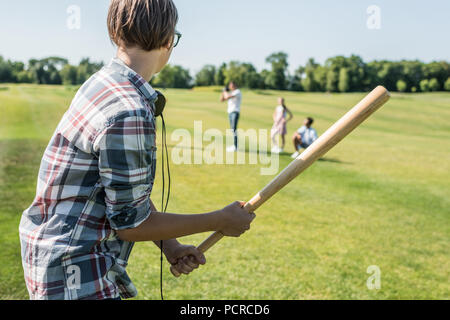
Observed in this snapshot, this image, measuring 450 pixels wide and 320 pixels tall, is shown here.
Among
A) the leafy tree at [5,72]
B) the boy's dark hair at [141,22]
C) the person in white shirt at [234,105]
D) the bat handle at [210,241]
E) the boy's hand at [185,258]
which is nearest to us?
the boy's dark hair at [141,22]

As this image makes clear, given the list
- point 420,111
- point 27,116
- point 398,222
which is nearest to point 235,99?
point 398,222

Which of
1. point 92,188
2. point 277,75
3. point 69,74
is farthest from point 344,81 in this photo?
point 92,188

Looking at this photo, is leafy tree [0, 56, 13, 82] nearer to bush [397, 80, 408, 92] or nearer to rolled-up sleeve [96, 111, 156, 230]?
rolled-up sleeve [96, 111, 156, 230]

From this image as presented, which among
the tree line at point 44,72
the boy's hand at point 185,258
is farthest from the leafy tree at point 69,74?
the boy's hand at point 185,258

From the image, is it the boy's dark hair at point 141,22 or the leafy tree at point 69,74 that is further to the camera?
the leafy tree at point 69,74

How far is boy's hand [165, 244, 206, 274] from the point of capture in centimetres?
207

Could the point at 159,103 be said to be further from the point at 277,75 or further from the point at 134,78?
the point at 277,75

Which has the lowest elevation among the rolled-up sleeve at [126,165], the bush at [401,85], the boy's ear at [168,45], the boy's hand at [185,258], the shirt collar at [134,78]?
the boy's hand at [185,258]

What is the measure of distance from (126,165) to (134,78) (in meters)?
0.37

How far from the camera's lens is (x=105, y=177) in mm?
1410

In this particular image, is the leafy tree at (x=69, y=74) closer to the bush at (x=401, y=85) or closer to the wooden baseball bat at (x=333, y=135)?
the wooden baseball bat at (x=333, y=135)

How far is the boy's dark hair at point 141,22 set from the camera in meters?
1.53

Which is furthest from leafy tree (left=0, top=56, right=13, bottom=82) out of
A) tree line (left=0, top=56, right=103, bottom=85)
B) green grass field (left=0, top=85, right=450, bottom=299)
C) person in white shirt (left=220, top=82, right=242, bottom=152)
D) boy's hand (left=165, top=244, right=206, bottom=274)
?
boy's hand (left=165, top=244, right=206, bottom=274)
